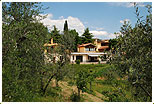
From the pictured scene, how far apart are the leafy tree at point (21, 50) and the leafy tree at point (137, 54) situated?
3440 mm

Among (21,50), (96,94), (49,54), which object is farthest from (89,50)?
(21,50)

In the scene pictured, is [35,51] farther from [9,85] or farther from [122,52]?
[122,52]

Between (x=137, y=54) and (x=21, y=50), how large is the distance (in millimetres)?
4442

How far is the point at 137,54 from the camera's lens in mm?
4641

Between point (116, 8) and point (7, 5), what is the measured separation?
5.09 m

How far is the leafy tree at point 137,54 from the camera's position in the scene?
4.39 meters

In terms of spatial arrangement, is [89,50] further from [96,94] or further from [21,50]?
[21,50]

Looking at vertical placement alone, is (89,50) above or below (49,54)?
above

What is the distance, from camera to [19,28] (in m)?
5.87

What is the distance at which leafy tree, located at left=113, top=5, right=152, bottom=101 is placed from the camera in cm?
439

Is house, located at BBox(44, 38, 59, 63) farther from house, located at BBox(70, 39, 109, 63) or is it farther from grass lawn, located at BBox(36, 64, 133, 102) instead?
house, located at BBox(70, 39, 109, 63)

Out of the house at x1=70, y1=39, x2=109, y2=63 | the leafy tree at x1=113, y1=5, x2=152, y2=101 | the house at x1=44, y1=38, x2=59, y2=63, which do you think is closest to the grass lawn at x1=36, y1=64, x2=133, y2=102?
the leafy tree at x1=113, y1=5, x2=152, y2=101

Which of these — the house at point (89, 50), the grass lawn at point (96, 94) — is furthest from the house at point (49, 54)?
the house at point (89, 50)

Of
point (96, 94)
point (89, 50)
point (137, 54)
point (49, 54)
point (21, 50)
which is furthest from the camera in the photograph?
point (89, 50)
